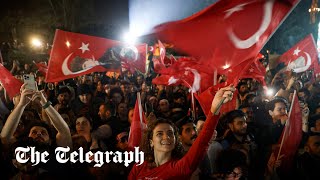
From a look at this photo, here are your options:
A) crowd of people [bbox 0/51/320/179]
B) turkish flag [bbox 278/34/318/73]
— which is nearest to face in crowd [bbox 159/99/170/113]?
crowd of people [bbox 0/51/320/179]

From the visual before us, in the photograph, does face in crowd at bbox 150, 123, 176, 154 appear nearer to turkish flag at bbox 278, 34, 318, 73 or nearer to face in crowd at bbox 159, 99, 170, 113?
face in crowd at bbox 159, 99, 170, 113

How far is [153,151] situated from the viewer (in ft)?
10.6

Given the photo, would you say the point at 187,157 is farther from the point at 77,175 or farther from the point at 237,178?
the point at 77,175

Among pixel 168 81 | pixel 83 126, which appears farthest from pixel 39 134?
pixel 168 81

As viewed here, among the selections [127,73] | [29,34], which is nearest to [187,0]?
[29,34]

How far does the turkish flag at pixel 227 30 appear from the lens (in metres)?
3.71

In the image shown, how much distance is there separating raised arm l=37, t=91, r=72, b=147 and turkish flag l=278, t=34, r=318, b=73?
6.27 meters

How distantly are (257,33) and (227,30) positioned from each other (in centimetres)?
34

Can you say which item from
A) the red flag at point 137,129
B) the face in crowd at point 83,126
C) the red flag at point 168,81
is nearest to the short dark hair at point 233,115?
the red flag at point 137,129

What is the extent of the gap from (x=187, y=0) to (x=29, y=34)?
1456cm

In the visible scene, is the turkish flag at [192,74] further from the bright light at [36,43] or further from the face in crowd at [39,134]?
the bright light at [36,43]

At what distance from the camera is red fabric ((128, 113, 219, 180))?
9.51 feet

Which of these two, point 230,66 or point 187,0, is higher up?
point 187,0

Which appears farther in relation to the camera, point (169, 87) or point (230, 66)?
point (169, 87)
